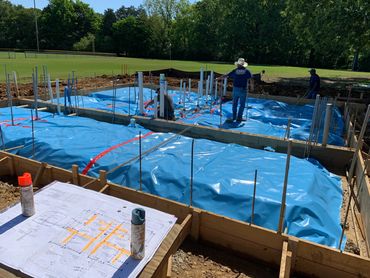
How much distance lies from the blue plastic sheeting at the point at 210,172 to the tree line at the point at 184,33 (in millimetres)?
15735

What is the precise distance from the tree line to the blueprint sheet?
61.1ft

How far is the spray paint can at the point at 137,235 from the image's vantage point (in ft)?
5.68

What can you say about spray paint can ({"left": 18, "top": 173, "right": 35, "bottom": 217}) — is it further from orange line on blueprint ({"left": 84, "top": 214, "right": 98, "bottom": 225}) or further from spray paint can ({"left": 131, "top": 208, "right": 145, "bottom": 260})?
spray paint can ({"left": 131, "top": 208, "right": 145, "bottom": 260})

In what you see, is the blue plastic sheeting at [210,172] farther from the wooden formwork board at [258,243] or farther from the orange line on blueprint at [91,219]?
the orange line on blueprint at [91,219]

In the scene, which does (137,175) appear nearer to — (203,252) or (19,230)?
(203,252)

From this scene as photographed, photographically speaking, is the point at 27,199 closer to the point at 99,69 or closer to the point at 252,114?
the point at 252,114

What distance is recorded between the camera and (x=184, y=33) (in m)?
48.3

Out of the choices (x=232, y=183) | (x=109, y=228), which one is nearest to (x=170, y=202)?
(x=232, y=183)

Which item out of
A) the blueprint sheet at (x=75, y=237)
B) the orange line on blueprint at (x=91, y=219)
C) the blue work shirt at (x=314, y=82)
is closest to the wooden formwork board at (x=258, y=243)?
the blueprint sheet at (x=75, y=237)

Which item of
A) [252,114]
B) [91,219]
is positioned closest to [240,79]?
[252,114]

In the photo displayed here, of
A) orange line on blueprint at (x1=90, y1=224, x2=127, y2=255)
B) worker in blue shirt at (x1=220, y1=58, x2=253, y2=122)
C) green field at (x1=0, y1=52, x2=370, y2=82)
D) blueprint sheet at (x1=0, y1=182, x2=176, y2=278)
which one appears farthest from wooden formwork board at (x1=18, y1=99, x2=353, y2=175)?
green field at (x1=0, y1=52, x2=370, y2=82)

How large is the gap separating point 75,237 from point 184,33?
49.6m

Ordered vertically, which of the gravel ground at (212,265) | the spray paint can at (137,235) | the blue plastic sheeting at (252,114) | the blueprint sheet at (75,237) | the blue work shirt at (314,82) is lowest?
the gravel ground at (212,265)

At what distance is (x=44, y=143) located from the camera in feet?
17.7
